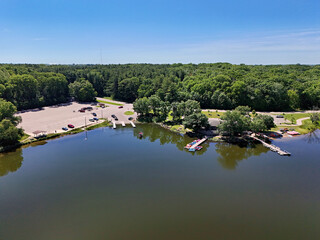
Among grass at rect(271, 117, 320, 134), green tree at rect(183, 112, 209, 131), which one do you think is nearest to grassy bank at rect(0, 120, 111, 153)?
green tree at rect(183, 112, 209, 131)

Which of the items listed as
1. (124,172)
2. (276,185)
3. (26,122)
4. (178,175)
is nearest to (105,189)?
(124,172)

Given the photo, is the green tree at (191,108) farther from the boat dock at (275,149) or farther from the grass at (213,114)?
the boat dock at (275,149)

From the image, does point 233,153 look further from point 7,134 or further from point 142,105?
point 7,134

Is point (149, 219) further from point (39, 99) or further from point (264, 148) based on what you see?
point (39, 99)

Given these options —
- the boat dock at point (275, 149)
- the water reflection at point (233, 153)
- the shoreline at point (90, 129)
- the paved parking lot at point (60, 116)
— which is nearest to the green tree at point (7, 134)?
the shoreline at point (90, 129)

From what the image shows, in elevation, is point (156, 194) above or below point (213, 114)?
below

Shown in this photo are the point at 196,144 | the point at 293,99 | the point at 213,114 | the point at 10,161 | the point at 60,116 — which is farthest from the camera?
the point at 293,99

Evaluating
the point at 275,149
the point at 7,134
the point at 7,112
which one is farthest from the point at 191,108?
the point at 7,112

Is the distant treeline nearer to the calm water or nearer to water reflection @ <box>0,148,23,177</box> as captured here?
the calm water
